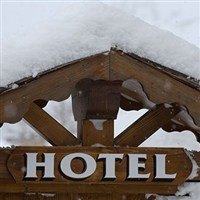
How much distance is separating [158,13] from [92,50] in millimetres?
20597

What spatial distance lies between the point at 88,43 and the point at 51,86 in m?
0.42

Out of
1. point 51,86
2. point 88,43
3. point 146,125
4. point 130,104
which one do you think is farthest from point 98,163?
point 130,104

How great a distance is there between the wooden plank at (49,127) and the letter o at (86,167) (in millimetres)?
275

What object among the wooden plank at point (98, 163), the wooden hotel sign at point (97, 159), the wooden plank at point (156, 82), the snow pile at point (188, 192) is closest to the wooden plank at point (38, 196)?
the wooden hotel sign at point (97, 159)

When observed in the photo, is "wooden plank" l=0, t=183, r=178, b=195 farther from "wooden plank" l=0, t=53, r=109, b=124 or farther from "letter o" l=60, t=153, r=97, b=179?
"wooden plank" l=0, t=53, r=109, b=124

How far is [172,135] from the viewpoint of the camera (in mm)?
8000

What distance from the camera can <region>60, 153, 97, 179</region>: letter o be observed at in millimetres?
5293

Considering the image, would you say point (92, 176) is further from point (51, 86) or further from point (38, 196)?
point (51, 86)

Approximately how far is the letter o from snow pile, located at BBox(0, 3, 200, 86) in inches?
31.3

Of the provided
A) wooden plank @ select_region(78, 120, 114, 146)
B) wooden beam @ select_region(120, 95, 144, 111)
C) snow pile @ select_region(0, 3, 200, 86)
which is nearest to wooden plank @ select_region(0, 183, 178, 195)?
wooden plank @ select_region(78, 120, 114, 146)

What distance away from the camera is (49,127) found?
5586 mm

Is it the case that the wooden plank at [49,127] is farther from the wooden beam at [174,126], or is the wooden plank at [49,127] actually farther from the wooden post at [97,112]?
the wooden beam at [174,126]

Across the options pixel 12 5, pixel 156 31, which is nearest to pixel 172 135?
pixel 156 31

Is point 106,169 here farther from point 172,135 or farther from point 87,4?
point 172,135
